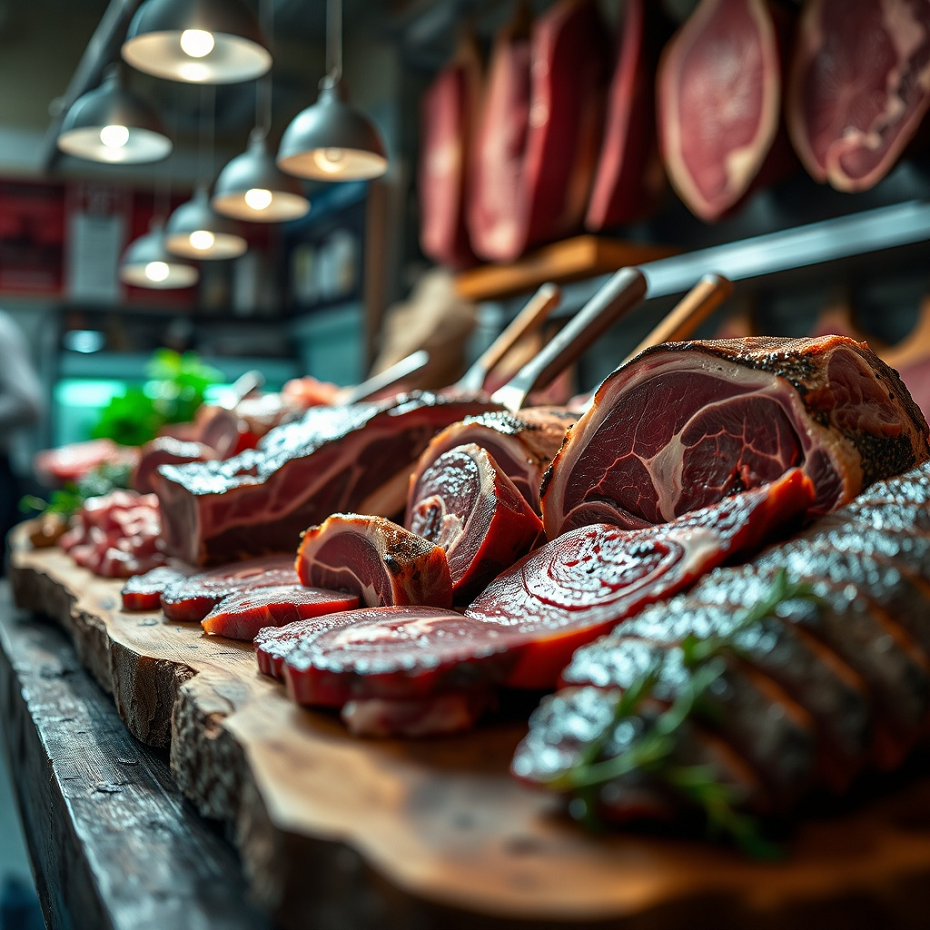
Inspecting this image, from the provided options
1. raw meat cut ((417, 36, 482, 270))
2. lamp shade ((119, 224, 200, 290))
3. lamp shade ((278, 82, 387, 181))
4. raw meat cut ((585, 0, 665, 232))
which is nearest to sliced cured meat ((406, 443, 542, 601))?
lamp shade ((278, 82, 387, 181))

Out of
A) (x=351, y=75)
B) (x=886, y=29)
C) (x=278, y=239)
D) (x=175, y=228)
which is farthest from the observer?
(x=278, y=239)

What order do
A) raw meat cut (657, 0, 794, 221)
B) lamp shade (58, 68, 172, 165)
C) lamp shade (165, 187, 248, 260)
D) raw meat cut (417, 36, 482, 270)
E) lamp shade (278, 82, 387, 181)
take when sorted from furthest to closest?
raw meat cut (417, 36, 482, 270) → lamp shade (165, 187, 248, 260) → lamp shade (58, 68, 172, 165) → lamp shade (278, 82, 387, 181) → raw meat cut (657, 0, 794, 221)

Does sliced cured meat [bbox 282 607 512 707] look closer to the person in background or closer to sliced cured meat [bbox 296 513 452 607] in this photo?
sliced cured meat [bbox 296 513 452 607]

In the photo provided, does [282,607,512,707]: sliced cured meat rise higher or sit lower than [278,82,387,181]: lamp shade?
lower

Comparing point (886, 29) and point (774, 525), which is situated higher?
point (886, 29)

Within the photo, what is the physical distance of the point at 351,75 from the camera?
8.04m

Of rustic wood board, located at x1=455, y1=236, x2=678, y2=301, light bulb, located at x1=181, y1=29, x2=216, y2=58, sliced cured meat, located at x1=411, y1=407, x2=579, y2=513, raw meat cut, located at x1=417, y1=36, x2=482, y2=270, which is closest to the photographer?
sliced cured meat, located at x1=411, y1=407, x2=579, y2=513

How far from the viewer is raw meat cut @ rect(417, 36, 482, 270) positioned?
5344 mm

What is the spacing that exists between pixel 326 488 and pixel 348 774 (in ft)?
4.13

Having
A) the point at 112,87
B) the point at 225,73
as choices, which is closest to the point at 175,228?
the point at 112,87

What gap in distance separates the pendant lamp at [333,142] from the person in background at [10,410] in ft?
9.75

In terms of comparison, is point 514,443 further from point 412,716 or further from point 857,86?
point 857,86

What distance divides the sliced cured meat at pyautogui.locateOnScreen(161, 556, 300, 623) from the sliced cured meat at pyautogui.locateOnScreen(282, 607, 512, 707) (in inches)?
21.7

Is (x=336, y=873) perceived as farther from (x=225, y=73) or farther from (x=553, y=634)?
(x=225, y=73)
